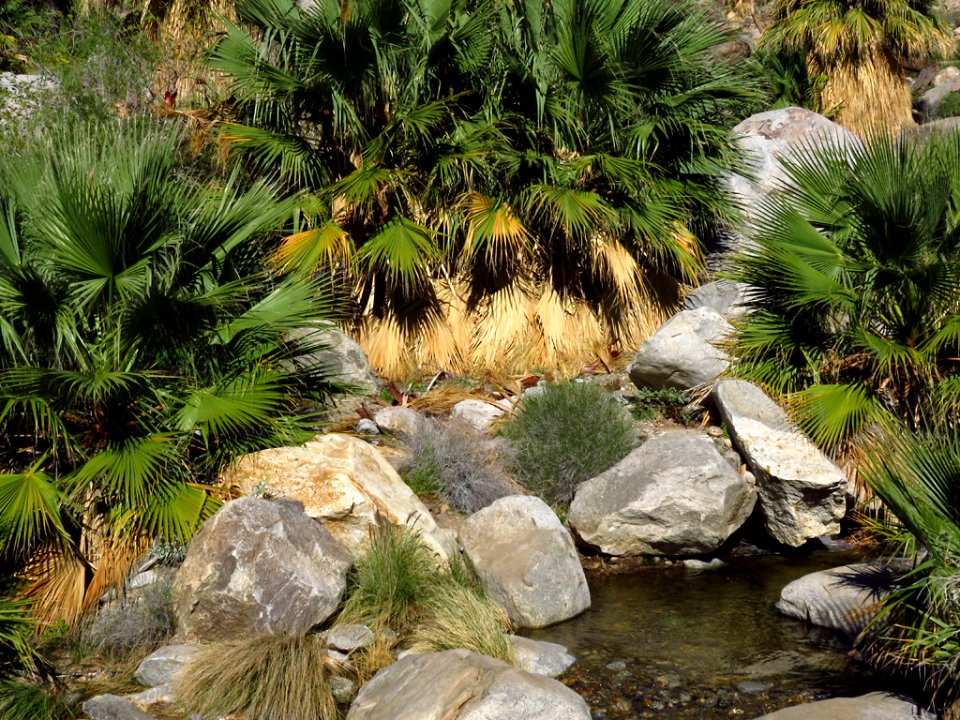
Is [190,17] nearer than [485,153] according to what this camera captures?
No

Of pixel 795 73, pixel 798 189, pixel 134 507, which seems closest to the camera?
pixel 134 507

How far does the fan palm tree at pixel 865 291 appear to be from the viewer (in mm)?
8391

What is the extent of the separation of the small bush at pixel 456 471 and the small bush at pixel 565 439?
0.91ft

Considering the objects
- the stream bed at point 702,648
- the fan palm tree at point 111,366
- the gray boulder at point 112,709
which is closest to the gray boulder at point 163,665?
the gray boulder at point 112,709

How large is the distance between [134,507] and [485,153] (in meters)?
5.86

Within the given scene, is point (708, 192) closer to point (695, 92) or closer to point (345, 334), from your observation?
point (695, 92)

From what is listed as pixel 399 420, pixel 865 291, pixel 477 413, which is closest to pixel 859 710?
pixel 865 291

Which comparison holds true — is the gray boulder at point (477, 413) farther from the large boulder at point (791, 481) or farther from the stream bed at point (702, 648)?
the large boulder at point (791, 481)

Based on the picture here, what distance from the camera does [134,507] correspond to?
661 cm

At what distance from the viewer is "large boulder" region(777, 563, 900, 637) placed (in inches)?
260

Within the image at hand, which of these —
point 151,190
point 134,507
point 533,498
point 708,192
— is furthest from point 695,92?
point 134,507

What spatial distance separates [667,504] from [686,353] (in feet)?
7.78

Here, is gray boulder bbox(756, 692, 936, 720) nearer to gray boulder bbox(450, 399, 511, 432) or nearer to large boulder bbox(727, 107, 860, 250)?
gray boulder bbox(450, 399, 511, 432)

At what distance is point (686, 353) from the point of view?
1013 cm
